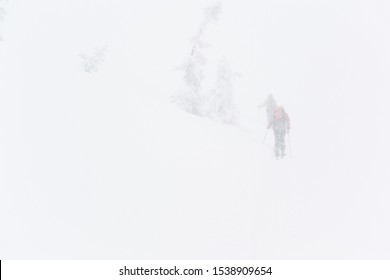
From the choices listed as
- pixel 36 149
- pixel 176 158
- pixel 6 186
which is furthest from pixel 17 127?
pixel 176 158

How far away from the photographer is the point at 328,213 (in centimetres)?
1480

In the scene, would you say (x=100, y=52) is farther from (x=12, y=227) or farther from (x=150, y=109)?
(x=12, y=227)

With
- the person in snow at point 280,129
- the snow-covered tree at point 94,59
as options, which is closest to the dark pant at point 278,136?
the person in snow at point 280,129

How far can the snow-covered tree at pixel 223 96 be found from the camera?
35750mm

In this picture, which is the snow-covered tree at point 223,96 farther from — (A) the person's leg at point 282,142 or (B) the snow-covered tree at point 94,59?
(A) the person's leg at point 282,142

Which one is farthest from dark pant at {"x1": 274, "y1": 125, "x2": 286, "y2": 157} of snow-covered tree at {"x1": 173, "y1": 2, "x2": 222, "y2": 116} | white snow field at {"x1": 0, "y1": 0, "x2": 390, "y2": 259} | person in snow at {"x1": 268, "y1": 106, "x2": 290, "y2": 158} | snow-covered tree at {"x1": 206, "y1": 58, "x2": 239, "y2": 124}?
snow-covered tree at {"x1": 206, "y1": 58, "x2": 239, "y2": 124}

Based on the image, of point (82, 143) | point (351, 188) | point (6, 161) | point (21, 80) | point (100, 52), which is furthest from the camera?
point (100, 52)

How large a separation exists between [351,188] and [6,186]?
1064 cm

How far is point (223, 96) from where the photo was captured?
118ft

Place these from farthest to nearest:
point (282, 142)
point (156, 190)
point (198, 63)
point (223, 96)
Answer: point (223, 96) < point (198, 63) < point (282, 142) < point (156, 190)

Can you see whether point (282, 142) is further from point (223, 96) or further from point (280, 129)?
point (223, 96)

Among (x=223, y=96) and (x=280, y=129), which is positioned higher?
(x=223, y=96)

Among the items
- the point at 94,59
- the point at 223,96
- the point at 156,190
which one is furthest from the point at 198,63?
the point at 156,190

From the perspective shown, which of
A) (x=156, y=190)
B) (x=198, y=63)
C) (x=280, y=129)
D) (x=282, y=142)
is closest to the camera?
(x=156, y=190)
